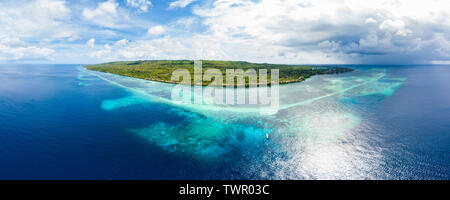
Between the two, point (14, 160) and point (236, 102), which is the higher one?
point (236, 102)

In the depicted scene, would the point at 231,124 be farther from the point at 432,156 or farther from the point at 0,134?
the point at 0,134

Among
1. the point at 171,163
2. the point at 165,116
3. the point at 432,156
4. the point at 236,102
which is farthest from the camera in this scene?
the point at 236,102

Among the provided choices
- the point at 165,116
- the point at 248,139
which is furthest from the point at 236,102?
the point at 248,139

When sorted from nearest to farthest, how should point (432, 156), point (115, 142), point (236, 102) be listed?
point (432, 156) < point (115, 142) < point (236, 102)

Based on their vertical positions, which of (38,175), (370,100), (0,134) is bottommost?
(38,175)

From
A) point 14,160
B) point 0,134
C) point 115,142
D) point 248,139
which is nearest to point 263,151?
point 248,139

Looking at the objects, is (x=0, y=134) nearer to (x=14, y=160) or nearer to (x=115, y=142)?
(x=14, y=160)

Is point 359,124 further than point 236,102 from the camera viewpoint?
No
